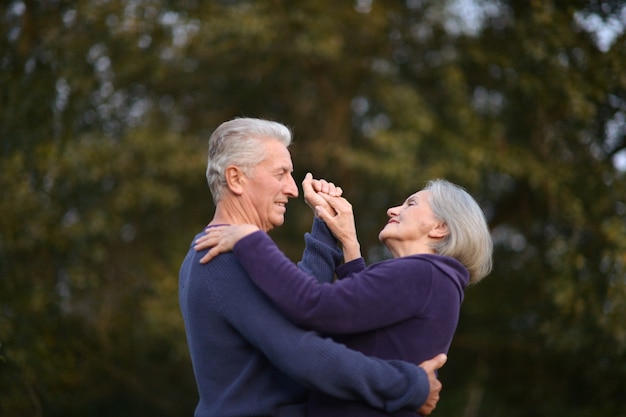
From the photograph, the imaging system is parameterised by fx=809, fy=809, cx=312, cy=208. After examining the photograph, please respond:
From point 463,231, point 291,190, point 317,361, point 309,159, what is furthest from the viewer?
point 309,159

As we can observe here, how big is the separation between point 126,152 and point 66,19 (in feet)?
5.20

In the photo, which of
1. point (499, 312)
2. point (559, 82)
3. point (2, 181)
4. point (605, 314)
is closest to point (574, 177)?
point (559, 82)

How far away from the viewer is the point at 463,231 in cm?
286

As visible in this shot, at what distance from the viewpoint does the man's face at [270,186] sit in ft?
9.52

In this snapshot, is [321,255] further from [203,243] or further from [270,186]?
[203,243]

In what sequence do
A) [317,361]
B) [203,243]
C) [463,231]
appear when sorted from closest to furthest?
[317,361]
[203,243]
[463,231]

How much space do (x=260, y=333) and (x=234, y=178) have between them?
0.61m

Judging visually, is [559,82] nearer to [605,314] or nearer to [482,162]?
[482,162]

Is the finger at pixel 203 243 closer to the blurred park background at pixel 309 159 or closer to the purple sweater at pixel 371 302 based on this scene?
the purple sweater at pixel 371 302

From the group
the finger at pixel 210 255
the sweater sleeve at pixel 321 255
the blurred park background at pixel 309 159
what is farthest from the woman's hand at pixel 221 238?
the blurred park background at pixel 309 159

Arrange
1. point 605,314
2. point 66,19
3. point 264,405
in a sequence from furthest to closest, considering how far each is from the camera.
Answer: point 66,19
point 605,314
point 264,405

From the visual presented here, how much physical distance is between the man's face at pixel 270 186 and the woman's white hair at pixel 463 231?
1.78ft

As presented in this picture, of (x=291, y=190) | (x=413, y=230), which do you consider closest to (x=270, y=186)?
(x=291, y=190)

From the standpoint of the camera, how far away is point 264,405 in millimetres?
2648
